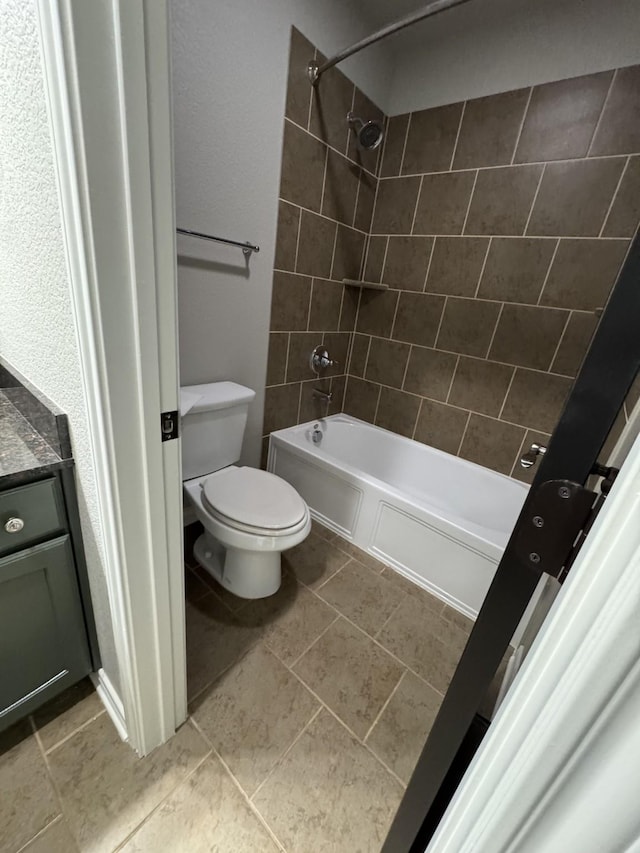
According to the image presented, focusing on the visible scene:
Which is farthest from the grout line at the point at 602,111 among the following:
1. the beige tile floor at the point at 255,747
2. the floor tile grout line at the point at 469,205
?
the beige tile floor at the point at 255,747

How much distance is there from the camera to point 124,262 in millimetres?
546

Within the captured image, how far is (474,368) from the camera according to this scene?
76.8 inches

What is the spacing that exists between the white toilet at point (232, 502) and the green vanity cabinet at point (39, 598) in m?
0.48

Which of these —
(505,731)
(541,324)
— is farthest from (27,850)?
(541,324)

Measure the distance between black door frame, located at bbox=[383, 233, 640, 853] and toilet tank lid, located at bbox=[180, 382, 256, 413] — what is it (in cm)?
123

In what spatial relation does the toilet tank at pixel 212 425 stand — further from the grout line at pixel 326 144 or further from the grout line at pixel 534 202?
the grout line at pixel 534 202

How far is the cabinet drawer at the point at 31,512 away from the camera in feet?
2.42

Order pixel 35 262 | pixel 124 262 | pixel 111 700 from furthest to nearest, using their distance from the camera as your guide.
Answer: pixel 111 700 < pixel 35 262 < pixel 124 262

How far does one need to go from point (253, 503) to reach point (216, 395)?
52 cm

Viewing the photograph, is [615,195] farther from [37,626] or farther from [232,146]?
[37,626]

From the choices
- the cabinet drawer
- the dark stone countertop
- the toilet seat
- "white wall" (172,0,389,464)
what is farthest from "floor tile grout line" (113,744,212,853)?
"white wall" (172,0,389,464)

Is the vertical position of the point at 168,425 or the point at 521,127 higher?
the point at 521,127

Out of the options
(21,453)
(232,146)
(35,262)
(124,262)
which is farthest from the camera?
(232,146)

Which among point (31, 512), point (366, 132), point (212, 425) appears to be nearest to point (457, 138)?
point (366, 132)
